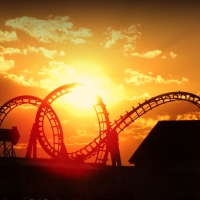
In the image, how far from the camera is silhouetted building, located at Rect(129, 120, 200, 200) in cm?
3162

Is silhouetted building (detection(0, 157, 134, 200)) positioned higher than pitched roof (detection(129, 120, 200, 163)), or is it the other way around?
pitched roof (detection(129, 120, 200, 163))

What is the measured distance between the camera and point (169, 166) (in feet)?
105

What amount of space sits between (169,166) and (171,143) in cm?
208

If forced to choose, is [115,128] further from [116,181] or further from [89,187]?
[89,187]

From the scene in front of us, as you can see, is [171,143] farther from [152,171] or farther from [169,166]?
[152,171]

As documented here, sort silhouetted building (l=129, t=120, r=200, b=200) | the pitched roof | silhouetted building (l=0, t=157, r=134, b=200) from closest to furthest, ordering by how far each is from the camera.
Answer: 1. silhouetted building (l=129, t=120, r=200, b=200)
2. the pitched roof
3. silhouetted building (l=0, t=157, r=134, b=200)

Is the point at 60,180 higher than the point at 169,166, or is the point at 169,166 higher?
the point at 169,166

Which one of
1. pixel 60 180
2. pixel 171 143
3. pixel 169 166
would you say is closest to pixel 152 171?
pixel 169 166

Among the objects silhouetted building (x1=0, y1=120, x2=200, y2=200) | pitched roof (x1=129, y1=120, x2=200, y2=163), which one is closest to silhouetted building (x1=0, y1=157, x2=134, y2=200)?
silhouetted building (x1=0, y1=120, x2=200, y2=200)

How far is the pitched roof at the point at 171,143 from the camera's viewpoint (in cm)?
3216

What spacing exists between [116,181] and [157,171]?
41.7 feet

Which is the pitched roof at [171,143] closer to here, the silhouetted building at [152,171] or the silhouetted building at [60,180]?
the silhouetted building at [152,171]

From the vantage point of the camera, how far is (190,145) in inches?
1292

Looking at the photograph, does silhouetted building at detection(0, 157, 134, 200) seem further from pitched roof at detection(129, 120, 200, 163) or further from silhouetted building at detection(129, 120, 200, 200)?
pitched roof at detection(129, 120, 200, 163)
